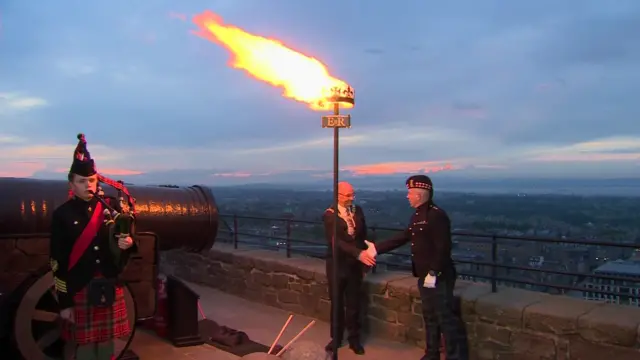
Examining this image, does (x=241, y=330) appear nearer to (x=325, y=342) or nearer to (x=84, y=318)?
(x=325, y=342)

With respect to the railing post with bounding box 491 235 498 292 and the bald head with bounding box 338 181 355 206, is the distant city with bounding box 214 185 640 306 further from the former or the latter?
the bald head with bounding box 338 181 355 206

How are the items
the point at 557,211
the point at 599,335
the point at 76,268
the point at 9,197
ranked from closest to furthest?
the point at 76,268 < the point at 599,335 < the point at 9,197 < the point at 557,211

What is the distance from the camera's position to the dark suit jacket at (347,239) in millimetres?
5762

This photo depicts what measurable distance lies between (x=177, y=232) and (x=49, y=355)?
1633mm

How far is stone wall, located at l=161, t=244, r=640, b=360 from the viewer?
16.0 feet

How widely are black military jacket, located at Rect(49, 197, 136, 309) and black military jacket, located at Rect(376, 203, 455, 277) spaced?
2571mm

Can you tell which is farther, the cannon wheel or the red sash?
the cannon wheel

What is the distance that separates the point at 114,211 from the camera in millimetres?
4387

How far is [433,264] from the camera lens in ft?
16.9

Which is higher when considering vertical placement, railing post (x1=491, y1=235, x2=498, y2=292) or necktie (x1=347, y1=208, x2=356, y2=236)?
necktie (x1=347, y1=208, x2=356, y2=236)

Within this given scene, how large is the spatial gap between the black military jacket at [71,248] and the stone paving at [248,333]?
2.04 metres

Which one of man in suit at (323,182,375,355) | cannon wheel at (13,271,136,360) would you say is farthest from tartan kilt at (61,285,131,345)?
man in suit at (323,182,375,355)

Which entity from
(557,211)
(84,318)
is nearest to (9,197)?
(84,318)

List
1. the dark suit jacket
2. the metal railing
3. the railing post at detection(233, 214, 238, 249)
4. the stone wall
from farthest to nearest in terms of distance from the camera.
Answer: the railing post at detection(233, 214, 238, 249)
the dark suit jacket
the metal railing
the stone wall
